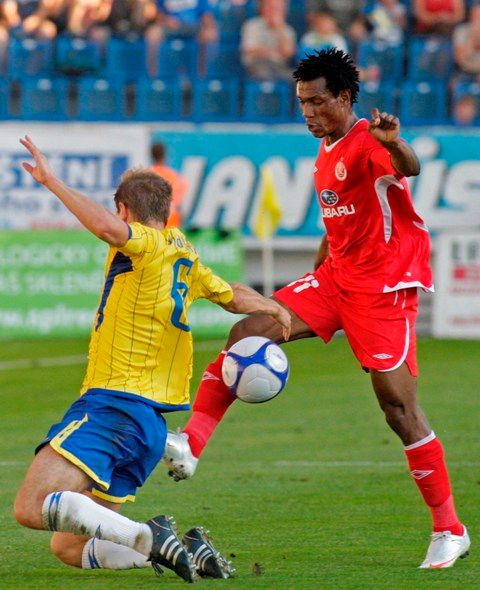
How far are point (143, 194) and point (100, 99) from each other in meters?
14.1

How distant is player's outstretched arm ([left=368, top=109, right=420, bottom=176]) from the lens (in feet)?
19.3

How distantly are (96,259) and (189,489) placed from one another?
366 inches

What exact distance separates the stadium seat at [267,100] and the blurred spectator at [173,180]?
1.61 metres

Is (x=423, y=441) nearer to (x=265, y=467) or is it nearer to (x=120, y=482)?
(x=120, y=482)

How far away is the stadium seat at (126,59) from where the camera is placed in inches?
795

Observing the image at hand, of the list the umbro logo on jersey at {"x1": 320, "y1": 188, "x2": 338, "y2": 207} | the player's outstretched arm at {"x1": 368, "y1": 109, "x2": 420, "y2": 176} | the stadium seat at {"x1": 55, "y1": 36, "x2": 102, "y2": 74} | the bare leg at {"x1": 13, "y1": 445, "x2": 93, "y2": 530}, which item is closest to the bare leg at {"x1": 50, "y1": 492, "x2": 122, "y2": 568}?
the bare leg at {"x1": 13, "y1": 445, "x2": 93, "y2": 530}

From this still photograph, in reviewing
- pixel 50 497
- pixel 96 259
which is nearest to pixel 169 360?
pixel 50 497

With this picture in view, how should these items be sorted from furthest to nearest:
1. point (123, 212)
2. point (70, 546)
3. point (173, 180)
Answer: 1. point (173, 180)
2. point (70, 546)
3. point (123, 212)

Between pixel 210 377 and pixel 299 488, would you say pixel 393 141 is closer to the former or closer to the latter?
pixel 210 377

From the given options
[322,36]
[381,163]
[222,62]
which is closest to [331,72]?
[381,163]

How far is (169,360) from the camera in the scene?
5688 millimetres

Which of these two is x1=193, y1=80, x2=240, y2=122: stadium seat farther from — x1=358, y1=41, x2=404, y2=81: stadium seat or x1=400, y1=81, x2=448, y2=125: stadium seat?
x1=400, y1=81, x2=448, y2=125: stadium seat

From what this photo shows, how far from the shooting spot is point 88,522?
5285 mm

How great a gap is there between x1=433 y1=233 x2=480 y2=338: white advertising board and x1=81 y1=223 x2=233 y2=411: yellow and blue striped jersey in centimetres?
1293
